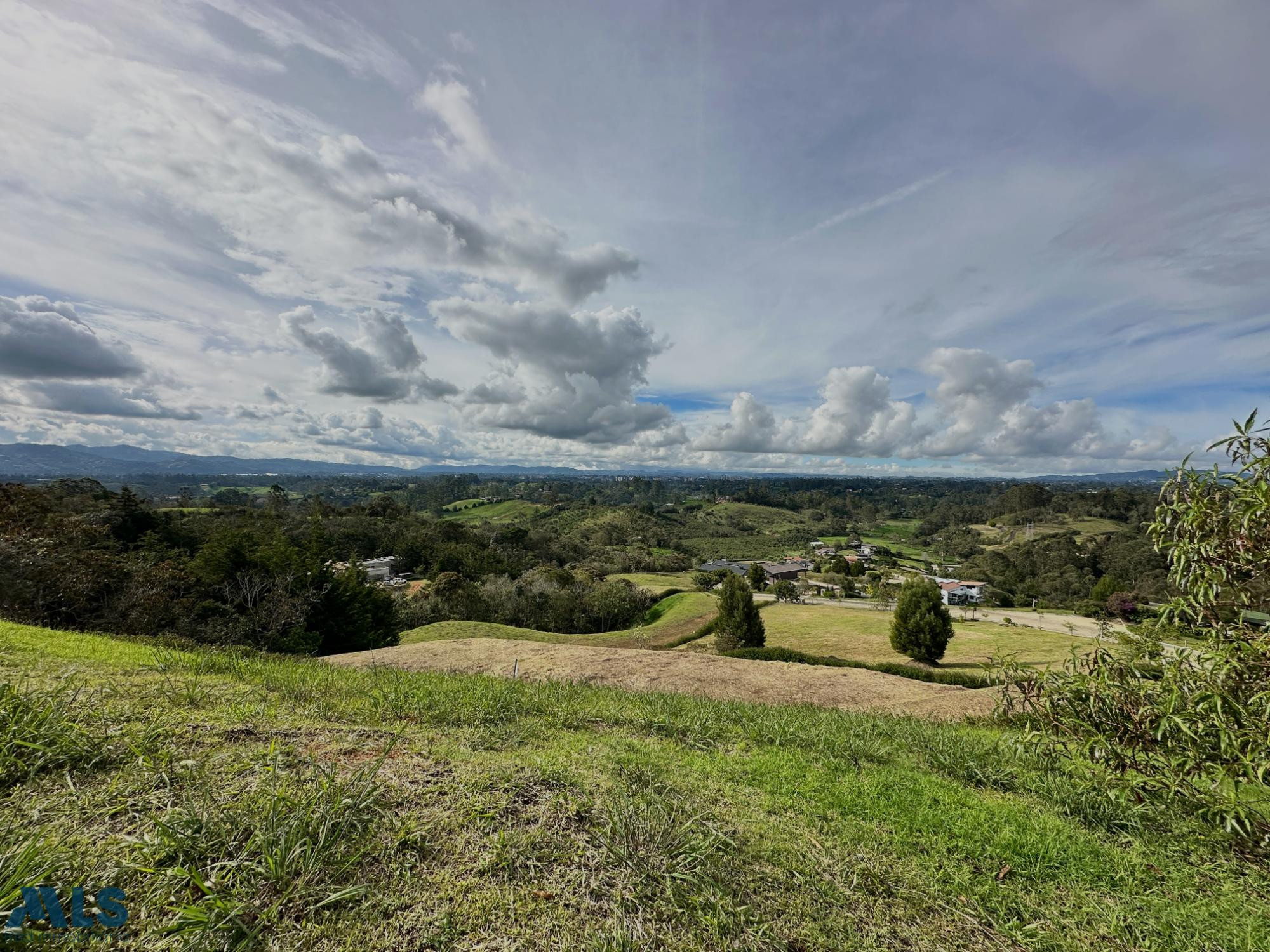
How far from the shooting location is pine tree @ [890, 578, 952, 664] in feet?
77.6

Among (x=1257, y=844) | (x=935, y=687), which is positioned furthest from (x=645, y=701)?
(x=935, y=687)

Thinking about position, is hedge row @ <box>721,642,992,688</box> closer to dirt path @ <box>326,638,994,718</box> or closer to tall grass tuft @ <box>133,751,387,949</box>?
dirt path @ <box>326,638,994,718</box>

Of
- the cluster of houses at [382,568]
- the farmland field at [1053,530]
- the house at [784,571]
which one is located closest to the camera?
the cluster of houses at [382,568]

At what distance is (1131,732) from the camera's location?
3.56 meters

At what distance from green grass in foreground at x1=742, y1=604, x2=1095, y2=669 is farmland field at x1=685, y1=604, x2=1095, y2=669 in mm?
37

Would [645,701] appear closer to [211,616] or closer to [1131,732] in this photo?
[1131,732]

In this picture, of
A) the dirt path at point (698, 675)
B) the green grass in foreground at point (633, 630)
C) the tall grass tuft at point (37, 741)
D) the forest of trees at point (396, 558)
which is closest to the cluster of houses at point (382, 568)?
the forest of trees at point (396, 558)

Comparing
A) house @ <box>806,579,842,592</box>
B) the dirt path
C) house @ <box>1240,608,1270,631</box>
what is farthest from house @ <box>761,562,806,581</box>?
house @ <box>1240,608,1270,631</box>

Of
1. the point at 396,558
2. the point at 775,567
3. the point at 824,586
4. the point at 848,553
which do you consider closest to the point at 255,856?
the point at 396,558

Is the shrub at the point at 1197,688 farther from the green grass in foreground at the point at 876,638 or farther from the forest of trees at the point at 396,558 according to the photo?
the green grass in foreground at the point at 876,638

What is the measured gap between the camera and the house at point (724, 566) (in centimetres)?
7319

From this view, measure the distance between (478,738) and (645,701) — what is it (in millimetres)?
3272

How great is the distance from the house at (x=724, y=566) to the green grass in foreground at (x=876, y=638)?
31.2 m

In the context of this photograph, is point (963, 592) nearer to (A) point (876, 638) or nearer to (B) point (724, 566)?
(B) point (724, 566)
